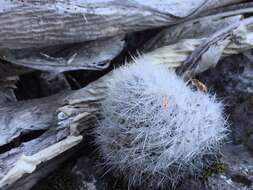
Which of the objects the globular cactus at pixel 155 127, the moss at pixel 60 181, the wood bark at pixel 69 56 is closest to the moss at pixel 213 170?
the globular cactus at pixel 155 127

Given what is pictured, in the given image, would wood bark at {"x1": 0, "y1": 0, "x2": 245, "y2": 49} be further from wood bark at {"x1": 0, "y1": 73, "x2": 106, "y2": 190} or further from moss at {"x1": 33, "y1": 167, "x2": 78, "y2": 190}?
moss at {"x1": 33, "y1": 167, "x2": 78, "y2": 190}

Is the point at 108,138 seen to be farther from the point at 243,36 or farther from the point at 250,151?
the point at 243,36

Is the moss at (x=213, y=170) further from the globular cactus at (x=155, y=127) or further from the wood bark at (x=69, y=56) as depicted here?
the wood bark at (x=69, y=56)

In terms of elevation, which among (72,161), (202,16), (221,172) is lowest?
(72,161)

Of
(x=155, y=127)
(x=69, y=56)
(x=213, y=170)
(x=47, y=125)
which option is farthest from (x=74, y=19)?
(x=213, y=170)

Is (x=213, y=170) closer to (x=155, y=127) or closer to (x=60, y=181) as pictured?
(x=155, y=127)

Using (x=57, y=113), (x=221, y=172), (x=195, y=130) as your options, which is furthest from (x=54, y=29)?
(x=221, y=172)
